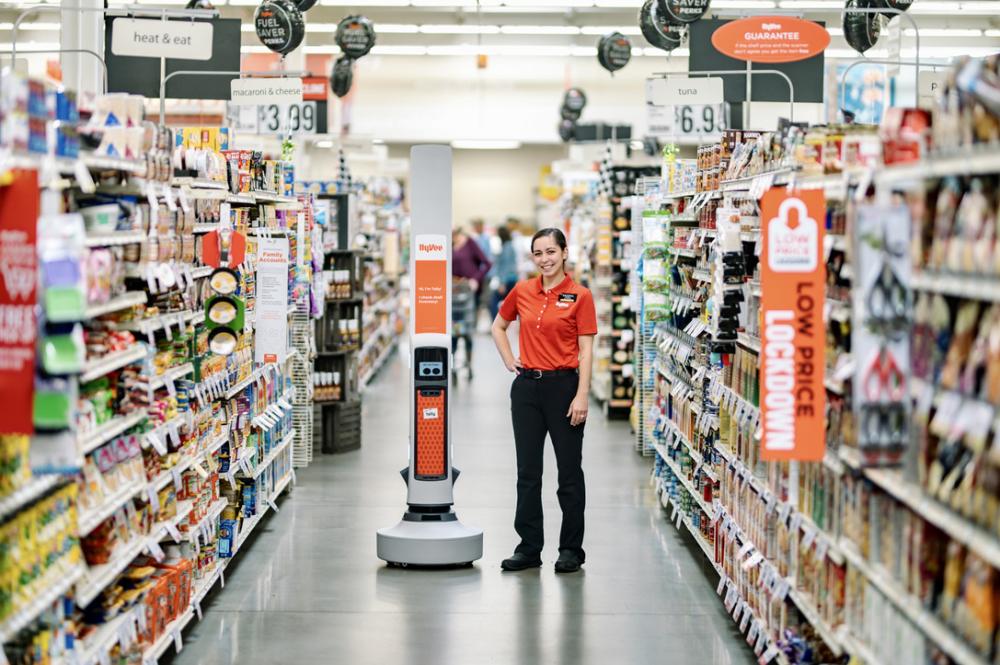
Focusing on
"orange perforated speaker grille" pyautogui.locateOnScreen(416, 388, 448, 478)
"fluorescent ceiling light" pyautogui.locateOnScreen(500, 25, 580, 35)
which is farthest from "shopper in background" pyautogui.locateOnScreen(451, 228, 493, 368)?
"orange perforated speaker grille" pyautogui.locateOnScreen(416, 388, 448, 478)

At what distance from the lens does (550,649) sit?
5828 mm

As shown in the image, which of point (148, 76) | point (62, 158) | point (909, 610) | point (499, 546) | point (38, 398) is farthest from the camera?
point (148, 76)

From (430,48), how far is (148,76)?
40.9 feet

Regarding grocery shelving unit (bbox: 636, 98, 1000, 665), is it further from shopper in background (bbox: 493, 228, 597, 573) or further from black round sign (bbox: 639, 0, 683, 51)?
black round sign (bbox: 639, 0, 683, 51)

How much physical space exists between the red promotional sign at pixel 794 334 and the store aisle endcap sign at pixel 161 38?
5.19 m

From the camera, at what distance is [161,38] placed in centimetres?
856

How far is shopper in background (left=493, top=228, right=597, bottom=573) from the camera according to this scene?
6.91 meters

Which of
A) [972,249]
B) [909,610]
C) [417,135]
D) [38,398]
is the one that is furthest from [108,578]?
[417,135]

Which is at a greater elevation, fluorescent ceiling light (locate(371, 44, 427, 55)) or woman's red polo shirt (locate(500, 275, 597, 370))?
fluorescent ceiling light (locate(371, 44, 427, 55))

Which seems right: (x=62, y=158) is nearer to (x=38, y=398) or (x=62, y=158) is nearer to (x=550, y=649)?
(x=38, y=398)

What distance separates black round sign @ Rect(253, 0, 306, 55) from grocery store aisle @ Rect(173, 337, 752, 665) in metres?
3.88

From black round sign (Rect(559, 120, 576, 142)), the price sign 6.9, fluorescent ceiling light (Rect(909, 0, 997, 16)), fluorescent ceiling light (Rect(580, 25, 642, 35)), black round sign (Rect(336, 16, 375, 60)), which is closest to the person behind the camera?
the price sign 6.9

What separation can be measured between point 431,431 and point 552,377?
0.81 metres

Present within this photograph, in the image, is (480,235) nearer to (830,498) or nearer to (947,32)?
(947,32)
